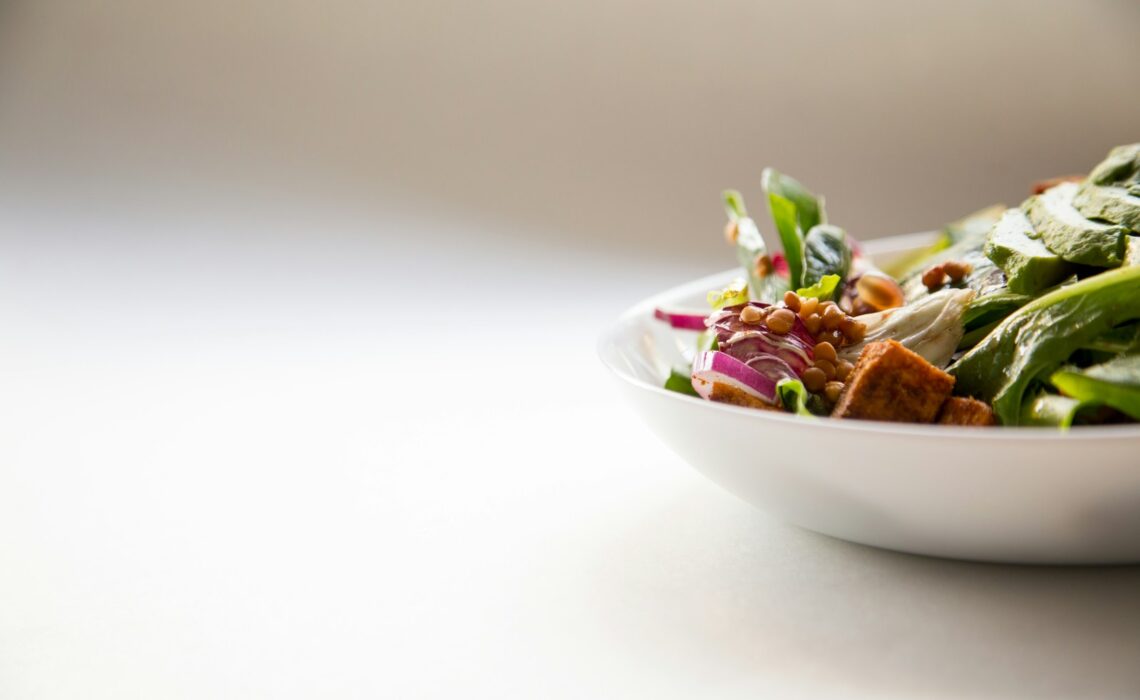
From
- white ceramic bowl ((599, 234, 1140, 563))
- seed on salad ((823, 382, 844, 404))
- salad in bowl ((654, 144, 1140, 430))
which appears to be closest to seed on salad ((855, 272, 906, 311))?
salad in bowl ((654, 144, 1140, 430))

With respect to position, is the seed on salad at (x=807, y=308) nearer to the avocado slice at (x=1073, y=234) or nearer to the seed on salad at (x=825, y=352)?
the seed on salad at (x=825, y=352)

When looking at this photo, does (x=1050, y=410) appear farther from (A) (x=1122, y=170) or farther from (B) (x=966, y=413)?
(A) (x=1122, y=170)

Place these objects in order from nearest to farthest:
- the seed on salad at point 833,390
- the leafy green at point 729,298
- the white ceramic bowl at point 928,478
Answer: the white ceramic bowl at point 928,478 < the seed on salad at point 833,390 < the leafy green at point 729,298

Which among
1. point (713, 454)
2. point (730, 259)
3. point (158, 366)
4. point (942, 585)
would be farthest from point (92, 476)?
point (730, 259)

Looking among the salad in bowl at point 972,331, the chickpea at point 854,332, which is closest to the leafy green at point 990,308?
the salad in bowl at point 972,331

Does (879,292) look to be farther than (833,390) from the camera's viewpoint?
Yes

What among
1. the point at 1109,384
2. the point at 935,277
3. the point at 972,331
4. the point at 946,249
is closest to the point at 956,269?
the point at 935,277
